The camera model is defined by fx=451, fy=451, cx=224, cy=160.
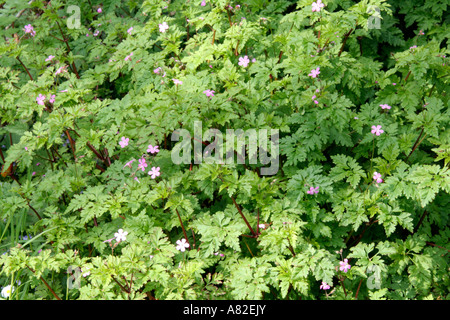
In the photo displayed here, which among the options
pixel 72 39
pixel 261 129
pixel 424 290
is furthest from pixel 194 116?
pixel 72 39

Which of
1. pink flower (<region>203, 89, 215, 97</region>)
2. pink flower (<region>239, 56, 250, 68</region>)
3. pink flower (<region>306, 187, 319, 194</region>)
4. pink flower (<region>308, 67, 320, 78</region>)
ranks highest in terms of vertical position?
pink flower (<region>308, 67, 320, 78</region>)

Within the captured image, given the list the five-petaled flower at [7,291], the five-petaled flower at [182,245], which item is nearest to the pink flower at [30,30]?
the five-petaled flower at [7,291]

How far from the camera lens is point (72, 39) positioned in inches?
215

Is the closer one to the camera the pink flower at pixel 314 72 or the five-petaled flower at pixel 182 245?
the five-petaled flower at pixel 182 245

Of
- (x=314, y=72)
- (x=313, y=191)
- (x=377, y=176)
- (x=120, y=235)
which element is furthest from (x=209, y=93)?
(x=377, y=176)

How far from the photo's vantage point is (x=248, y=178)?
3.36m

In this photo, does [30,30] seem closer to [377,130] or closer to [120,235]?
[120,235]

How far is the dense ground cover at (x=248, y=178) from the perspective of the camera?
317cm

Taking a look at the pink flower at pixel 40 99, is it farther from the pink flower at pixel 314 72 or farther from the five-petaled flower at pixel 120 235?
the pink flower at pixel 314 72

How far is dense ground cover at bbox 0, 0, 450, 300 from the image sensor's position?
3.17 m

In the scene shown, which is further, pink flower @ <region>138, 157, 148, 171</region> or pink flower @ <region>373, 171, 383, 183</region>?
pink flower @ <region>138, 157, 148, 171</region>

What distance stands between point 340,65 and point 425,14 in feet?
5.24

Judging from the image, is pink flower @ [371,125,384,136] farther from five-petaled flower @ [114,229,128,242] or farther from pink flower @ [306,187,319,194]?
five-petaled flower @ [114,229,128,242]

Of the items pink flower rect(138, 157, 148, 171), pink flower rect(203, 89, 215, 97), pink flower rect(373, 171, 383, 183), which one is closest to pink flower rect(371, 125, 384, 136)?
pink flower rect(373, 171, 383, 183)
